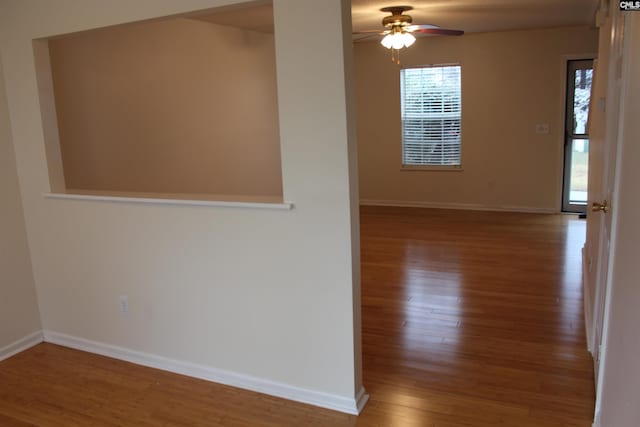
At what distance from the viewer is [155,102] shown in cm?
490

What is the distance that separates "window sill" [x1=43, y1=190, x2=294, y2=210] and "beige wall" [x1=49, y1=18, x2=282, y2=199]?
1031 millimetres

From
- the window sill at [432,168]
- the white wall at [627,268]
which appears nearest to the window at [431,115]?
the window sill at [432,168]

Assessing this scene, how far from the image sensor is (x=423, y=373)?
3.10 metres

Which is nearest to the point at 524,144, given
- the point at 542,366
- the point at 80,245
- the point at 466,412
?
the point at 542,366

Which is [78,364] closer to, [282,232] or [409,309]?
[282,232]

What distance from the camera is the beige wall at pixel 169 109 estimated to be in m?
4.28

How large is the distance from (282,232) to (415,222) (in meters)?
4.52

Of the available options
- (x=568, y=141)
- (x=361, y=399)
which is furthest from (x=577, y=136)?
(x=361, y=399)

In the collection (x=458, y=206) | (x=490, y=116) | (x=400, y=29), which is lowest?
(x=458, y=206)

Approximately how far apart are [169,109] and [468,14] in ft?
10.5

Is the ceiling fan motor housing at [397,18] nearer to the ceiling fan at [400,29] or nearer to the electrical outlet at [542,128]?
the ceiling fan at [400,29]

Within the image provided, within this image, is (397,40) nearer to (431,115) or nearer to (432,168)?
(431,115)

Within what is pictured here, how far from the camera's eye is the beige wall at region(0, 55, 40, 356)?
3455mm

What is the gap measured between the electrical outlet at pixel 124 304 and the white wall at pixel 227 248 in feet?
0.13
